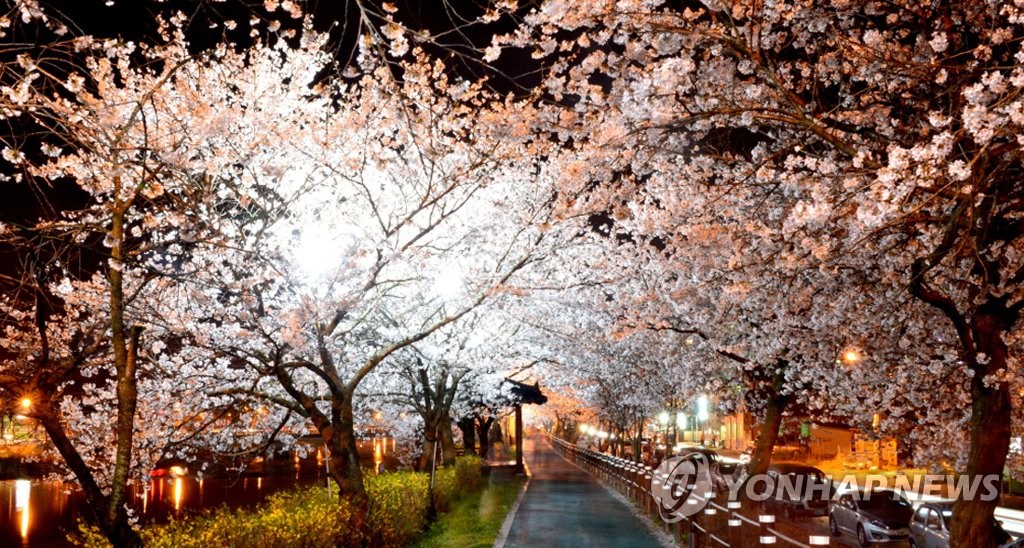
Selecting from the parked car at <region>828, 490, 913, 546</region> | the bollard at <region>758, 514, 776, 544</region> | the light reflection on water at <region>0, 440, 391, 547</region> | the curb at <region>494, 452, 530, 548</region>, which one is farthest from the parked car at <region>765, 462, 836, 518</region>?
the light reflection on water at <region>0, 440, 391, 547</region>

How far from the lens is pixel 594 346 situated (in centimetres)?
2406

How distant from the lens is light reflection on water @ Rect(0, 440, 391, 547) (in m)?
26.0

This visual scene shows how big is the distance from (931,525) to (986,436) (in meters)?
7.28

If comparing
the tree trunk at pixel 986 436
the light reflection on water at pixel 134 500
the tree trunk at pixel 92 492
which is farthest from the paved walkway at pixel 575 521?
the tree trunk at pixel 92 492

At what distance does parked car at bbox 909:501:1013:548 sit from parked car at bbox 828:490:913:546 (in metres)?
1.77

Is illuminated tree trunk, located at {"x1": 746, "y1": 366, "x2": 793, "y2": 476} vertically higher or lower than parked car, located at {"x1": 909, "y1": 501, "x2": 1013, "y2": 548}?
higher

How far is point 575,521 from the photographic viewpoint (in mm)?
17453

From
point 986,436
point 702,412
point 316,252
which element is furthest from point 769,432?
point 702,412

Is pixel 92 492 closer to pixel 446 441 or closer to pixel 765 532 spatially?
pixel 765 532

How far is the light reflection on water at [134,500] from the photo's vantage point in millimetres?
25963

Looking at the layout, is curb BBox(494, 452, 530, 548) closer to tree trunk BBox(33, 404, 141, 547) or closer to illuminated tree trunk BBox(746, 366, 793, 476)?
illuminated tree trunk BBox(746, 366, 793, 476)

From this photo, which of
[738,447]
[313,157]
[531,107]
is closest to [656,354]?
[531,107]

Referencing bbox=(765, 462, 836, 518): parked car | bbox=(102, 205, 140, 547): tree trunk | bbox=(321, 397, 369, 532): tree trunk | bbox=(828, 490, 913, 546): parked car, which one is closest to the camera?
bbox=(102, 205, 140, 547): tree trunk

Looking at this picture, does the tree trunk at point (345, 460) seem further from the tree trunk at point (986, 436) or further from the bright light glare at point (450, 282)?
the tree trunk at point (986, 436)
